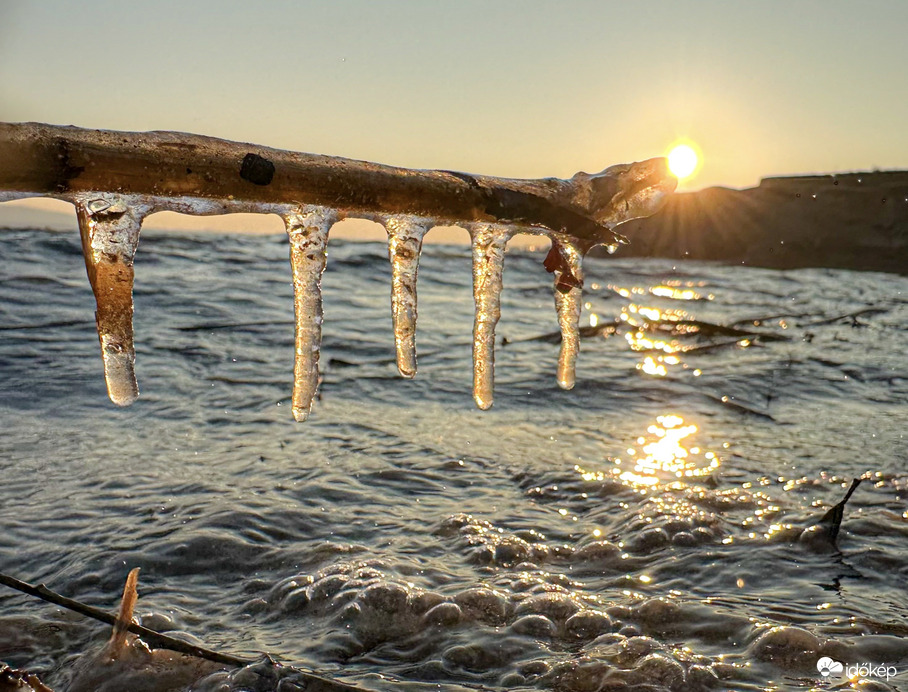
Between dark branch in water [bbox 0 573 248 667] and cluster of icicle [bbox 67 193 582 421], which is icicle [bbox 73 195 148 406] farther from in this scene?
dark branch in water [bbox 0 573 248 667]

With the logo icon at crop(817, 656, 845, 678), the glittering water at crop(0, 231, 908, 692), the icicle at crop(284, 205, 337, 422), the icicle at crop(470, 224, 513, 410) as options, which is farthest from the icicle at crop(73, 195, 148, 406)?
the logo icon at crop(817, 656, 845, 678)

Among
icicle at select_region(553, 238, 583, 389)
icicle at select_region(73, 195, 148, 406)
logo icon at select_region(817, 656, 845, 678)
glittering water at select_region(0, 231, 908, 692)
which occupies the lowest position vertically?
logo icon at select_region(817, 656, 845, 678)

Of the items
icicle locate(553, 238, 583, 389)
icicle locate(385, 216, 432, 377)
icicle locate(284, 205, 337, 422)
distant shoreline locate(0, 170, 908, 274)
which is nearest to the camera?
icicle locate(284, 205, 337, 422)

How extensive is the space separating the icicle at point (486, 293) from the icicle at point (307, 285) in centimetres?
35

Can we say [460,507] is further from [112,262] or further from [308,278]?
[112,262]

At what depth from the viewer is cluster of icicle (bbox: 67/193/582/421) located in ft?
5.12

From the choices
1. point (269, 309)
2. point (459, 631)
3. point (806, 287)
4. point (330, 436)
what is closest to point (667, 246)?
point (806, 287)

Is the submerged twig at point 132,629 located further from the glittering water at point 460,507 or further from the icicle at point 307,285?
the icicle at point 307,285

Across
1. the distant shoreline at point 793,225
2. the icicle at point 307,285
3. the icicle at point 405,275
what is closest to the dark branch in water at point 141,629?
the icicle at point 307,285

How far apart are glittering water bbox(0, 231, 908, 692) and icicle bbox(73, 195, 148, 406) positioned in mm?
1114

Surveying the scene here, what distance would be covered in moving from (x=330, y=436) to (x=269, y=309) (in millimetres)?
5235

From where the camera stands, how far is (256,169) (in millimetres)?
1251

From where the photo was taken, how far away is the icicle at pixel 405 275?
6.20ft

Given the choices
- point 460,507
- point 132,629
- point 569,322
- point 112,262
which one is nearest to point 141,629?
point 132,629
